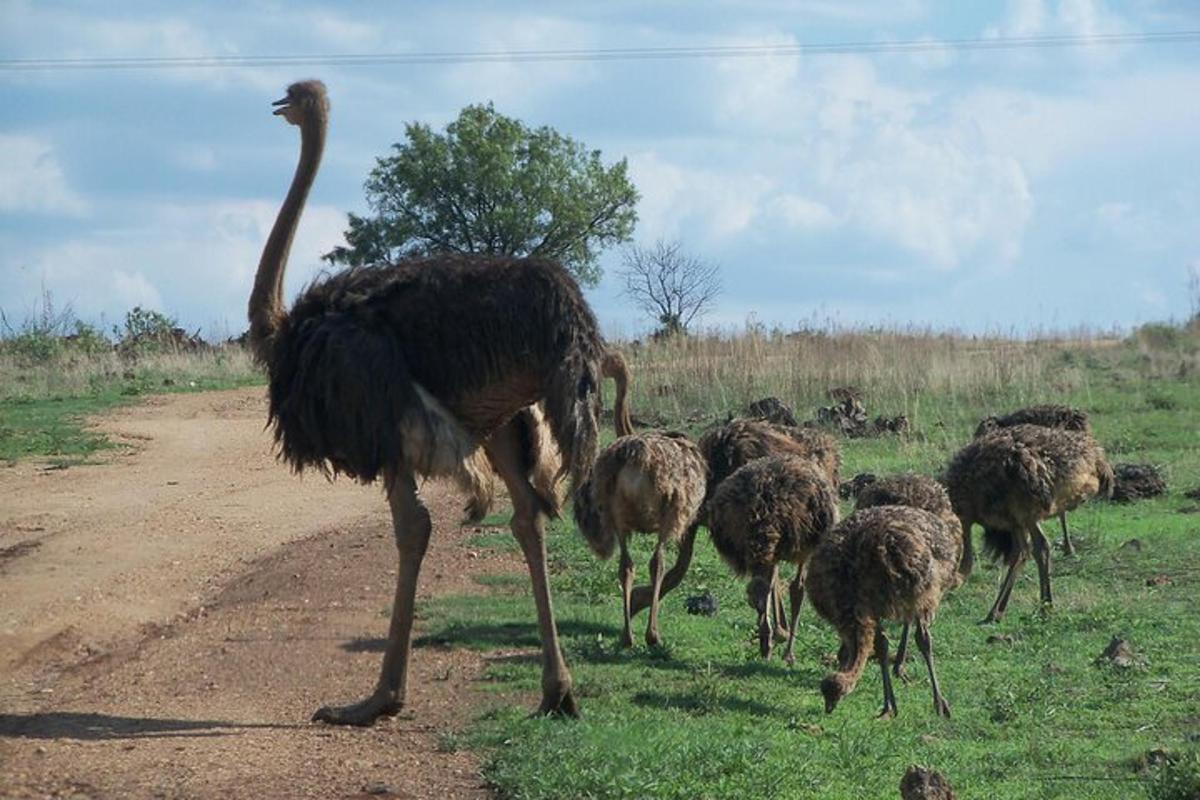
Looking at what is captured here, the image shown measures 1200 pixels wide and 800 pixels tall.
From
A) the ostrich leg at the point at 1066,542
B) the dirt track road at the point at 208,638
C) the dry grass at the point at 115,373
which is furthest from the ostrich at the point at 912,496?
the dry grass at the point at 115,373

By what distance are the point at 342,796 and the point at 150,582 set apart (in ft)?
17.1

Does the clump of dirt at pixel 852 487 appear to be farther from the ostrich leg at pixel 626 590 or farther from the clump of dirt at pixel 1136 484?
the ostrich leg at pixel 626 590

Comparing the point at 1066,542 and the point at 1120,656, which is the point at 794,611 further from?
the point at 1066,542

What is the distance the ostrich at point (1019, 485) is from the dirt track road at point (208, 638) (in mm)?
3601

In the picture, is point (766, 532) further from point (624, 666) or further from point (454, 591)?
point (454, 591)

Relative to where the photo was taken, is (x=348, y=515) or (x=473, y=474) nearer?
(x=473, y=474)

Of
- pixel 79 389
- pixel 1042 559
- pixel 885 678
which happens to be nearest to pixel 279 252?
pixel 885 678

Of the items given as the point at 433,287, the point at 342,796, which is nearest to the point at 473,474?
the point at 433,287

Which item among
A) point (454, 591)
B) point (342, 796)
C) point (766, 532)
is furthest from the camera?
point (454, 591)

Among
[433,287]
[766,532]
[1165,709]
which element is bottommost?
[1165,709]

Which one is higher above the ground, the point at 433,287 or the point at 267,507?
the point at 433,287

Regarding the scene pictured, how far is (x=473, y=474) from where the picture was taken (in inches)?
342

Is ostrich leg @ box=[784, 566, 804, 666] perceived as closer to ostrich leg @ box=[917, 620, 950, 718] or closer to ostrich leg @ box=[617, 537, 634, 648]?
ostrich leg @ box=[617, 537, 634, 648]

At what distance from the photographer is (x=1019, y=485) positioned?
1283cm
